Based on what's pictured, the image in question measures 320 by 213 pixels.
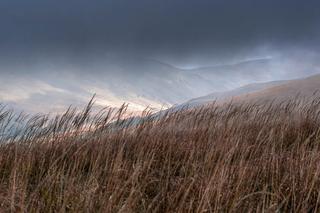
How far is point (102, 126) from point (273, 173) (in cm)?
240

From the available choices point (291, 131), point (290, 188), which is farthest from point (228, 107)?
point (290, 188)

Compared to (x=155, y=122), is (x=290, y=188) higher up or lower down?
lower down

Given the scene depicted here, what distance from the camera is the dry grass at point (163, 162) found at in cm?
249

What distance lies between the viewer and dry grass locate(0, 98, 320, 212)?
249cm

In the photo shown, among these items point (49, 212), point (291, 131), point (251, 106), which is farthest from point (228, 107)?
point (49, 212)

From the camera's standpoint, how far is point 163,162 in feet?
12.5

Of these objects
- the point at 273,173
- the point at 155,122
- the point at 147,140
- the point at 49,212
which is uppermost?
the point at 155,122

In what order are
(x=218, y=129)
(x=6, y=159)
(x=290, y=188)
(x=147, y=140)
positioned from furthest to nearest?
(x=218, y=129) < (x=147, y=140) < (x=6, y=159) < (x=290, y=188)

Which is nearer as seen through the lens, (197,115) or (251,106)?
(197,115)

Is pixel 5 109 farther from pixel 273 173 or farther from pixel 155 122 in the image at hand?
pixel 273 173

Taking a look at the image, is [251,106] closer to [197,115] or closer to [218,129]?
[197,115]

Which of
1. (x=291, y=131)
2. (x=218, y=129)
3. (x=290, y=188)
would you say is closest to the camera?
(x=290, y=188)

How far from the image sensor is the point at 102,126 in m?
4.91

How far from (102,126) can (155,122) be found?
78cm
